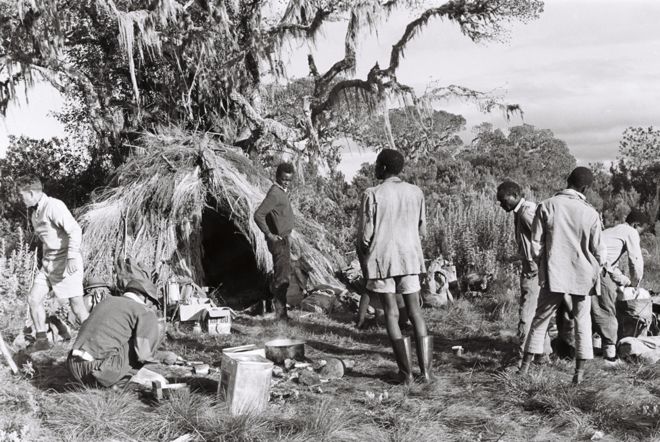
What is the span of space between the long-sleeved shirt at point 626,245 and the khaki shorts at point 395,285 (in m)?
2.06

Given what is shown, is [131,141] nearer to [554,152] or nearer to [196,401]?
[196,401]

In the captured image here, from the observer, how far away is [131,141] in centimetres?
1183

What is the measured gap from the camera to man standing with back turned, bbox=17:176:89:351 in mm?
6027

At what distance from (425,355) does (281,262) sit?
115 inches

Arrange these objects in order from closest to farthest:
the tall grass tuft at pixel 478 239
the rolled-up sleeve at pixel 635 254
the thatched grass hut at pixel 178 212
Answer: the rolled-up sleeve at pixel 635 254, the thatched grass hut at pixel 178 212, the tall grass tuft at pixel 478 239

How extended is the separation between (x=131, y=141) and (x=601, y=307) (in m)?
8.77

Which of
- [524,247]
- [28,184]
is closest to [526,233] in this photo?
[524,247]

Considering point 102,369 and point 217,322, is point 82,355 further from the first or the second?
point 217,322

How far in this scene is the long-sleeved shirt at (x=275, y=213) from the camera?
24.1 ft

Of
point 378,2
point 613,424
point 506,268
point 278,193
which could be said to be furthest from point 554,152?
point 613,424

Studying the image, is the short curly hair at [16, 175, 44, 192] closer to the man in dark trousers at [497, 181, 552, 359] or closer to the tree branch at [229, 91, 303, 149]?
the man in dark trousers at [497, 181, 552, 359]

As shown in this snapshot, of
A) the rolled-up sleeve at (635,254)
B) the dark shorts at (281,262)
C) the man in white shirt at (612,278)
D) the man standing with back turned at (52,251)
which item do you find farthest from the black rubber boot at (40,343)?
the rolled-up sleeve at (635,254)

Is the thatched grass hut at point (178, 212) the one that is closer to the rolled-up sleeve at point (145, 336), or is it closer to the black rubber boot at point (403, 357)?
the rolled-up sleeve at point (145, 336)

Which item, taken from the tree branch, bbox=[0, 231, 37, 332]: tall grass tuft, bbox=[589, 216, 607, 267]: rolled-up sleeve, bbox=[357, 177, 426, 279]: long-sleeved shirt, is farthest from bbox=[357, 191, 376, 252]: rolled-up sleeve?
the tree branch
